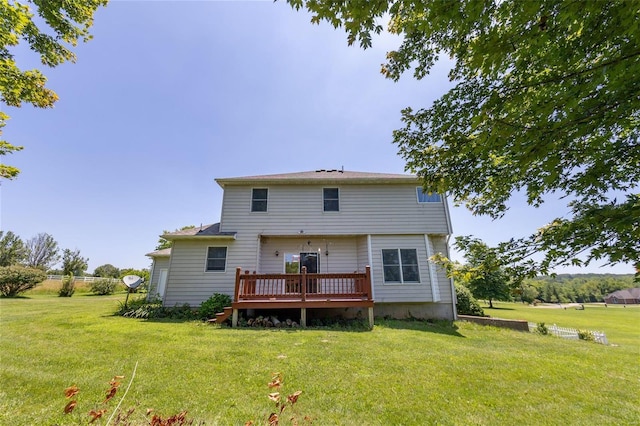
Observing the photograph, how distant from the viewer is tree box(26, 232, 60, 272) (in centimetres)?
3956

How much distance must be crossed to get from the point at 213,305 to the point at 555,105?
1011 cm

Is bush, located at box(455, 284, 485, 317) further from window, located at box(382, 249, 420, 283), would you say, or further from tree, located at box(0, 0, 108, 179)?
tree, located at box(0, 0, 108, 179)

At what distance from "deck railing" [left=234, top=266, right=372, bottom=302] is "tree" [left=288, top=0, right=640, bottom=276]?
598 cm

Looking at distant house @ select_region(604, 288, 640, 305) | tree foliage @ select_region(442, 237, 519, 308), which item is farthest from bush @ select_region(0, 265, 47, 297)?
distant house @ select_region(604, 288, 640, 305)

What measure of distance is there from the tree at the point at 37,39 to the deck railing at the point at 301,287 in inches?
→ 290

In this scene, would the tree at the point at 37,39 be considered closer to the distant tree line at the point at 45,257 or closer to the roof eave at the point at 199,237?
the roof eave at the point at 199,237

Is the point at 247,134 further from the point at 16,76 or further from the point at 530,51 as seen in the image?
the point at 530,51

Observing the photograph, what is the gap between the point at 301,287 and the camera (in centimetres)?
859

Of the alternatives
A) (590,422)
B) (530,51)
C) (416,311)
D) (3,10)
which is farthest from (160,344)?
(416,311)

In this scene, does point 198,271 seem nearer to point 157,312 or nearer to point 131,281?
point 157,312

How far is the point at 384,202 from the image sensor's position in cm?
1109

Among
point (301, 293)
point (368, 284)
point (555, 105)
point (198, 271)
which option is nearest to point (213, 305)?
point (198, 271)

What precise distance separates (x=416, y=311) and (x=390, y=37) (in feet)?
31.6

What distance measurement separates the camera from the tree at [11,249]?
117ft
